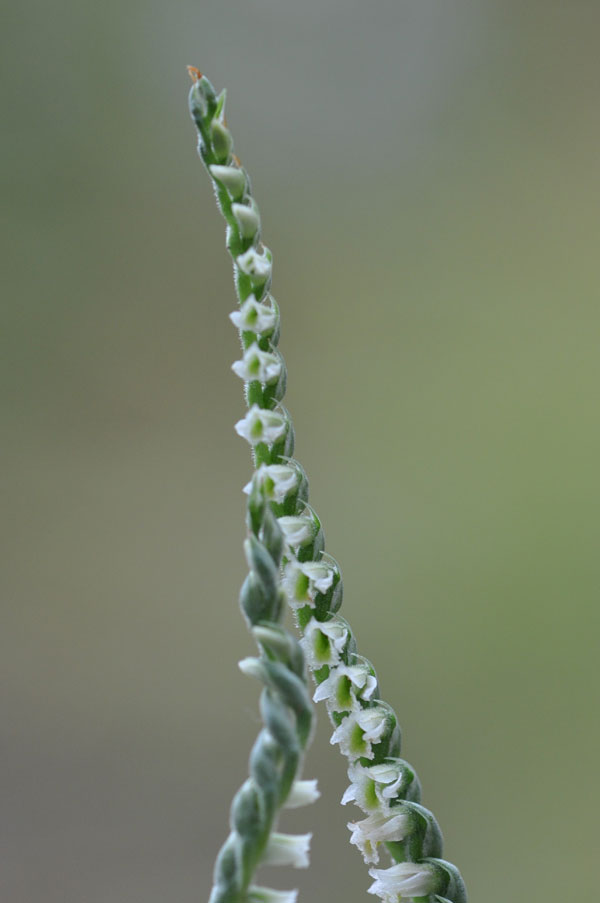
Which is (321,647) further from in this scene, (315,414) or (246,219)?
(315,414)

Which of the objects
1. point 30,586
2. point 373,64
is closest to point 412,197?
point 373,64

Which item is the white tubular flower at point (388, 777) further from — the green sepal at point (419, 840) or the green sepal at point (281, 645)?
the green sepal at point (281, 645)

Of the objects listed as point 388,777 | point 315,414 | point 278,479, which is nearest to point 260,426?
point 278,479

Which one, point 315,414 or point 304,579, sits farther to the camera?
point 315,414

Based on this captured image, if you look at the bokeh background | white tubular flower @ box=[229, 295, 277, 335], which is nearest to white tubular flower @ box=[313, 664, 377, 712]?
white tubular flower @ box=[229, 295, 277, 335]

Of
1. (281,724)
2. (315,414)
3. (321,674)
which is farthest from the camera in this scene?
(315,414)

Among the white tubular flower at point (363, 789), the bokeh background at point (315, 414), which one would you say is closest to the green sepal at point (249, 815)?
the white tubular flower at point (363, 789)

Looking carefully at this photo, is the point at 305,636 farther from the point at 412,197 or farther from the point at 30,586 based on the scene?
the point at 412,197
